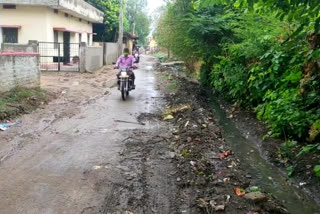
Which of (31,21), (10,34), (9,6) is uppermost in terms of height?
(9,6)

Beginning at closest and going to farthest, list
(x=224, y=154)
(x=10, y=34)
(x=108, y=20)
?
(x=224, y=154) < (x=10, y=34) < (x=108, y=20)

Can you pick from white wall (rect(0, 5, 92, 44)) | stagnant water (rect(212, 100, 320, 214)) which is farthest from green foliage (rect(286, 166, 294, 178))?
white wall (rect(0, 5, 92, 44))

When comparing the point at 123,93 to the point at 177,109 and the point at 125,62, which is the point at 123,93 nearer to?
the point at 125,62

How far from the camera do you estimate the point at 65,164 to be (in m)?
5.30

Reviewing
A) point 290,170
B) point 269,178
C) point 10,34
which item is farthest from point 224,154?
point 10,34

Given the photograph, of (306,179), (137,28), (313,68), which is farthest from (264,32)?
(137,28)

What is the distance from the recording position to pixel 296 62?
7105mm

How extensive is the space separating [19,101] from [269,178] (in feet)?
22.0

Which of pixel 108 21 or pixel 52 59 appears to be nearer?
pixel 52 59

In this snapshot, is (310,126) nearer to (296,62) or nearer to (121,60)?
(296,62)

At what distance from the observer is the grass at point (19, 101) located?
26.6ft

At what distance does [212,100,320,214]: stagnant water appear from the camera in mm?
4645

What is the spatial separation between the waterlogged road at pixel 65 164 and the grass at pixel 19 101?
72 centimetres

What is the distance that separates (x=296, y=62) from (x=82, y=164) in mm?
4753
